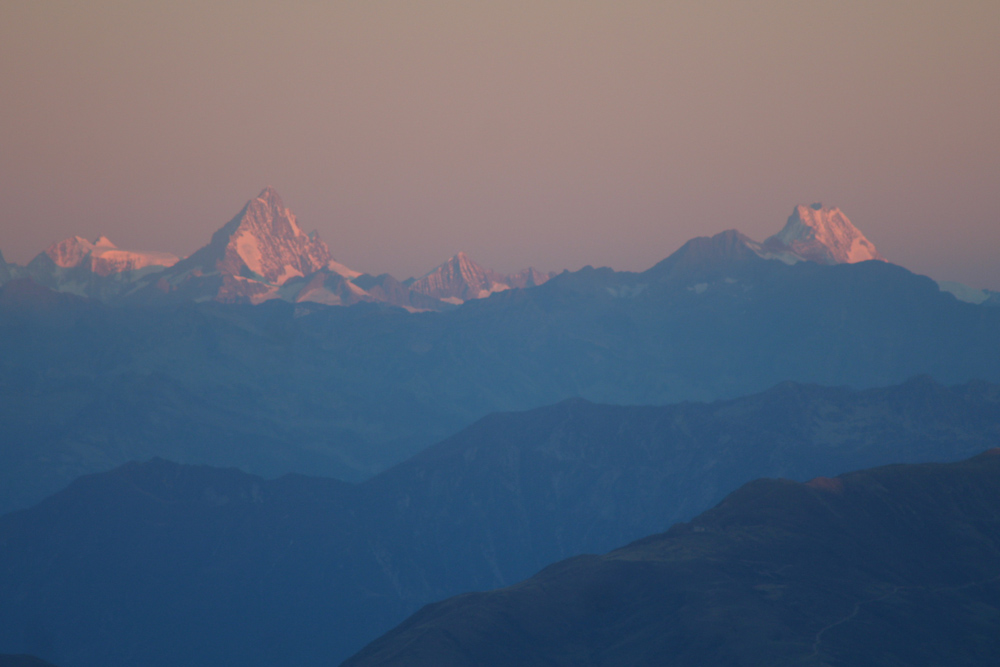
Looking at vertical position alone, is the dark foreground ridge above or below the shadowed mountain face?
above

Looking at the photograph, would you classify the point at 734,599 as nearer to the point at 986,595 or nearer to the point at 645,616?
the point at 645,616

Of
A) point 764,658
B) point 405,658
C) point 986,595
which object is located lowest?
point 986,595

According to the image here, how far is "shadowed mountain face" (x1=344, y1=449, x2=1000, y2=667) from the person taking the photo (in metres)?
142

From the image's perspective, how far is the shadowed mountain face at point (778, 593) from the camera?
5576 inches

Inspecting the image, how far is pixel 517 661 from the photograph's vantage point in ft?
475

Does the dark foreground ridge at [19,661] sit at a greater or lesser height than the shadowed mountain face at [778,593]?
greater

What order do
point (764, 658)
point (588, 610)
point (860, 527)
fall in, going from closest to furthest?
point (764, 658) < point (588, 610) < point (860, 527)

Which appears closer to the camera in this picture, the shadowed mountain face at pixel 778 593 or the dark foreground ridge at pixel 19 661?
the dark foreground ridge at pixel 19 661

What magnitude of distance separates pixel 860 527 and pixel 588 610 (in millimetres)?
45572

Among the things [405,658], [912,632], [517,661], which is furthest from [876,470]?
[405,658]

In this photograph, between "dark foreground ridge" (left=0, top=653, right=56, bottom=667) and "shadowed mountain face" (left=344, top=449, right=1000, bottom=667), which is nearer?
"dark foreground ridge" (left=0, top=653, right=56, bottom=667)

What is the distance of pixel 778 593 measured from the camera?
6024 inches

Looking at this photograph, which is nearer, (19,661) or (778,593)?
(19,661)

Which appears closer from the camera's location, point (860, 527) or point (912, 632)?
point (912, 632)
